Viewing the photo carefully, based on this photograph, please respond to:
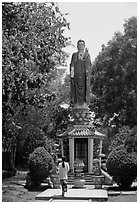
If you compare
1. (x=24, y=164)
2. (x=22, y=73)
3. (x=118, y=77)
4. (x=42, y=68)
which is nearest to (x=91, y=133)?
(x=42, y=68)

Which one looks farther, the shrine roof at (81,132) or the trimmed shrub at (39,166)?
the shrine roof at (81,132)

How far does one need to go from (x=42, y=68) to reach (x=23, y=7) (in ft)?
13.9

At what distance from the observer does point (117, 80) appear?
2805 centimetres

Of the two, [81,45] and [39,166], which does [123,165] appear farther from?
[81,45]

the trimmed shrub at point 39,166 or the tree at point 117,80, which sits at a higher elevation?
the tree at point 117,80

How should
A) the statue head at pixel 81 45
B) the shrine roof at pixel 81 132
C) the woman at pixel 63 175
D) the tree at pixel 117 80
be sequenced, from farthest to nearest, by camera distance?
the tree at pixel 117 80
the statue head at pixel 81 45
the shrine roof at pixel 81 132
the woman at pixel 63 175

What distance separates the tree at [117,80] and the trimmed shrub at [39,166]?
36.2 feet

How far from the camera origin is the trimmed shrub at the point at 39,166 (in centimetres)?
1672

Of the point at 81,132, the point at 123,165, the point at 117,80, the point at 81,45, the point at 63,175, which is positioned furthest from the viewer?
the point at 117,80

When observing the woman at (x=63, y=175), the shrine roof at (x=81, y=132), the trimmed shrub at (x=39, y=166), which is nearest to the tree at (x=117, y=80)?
the shrine roof at (x=81, y=132)

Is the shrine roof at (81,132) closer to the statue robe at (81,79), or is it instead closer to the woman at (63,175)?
the statue robe at (81,79)

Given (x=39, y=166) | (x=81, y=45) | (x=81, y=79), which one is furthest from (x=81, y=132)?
(x=81, y=45)

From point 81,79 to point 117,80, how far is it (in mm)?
7280

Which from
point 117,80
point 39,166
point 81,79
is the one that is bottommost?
point 39,166
